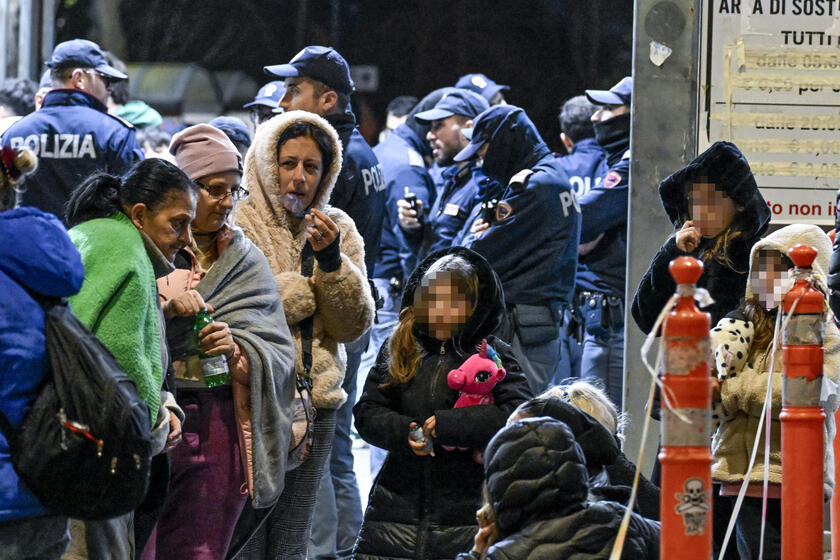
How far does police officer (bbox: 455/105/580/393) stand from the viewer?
790cm

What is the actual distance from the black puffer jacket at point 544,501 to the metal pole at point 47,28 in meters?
12.2

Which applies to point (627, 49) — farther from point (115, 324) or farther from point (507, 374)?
point (115, 324)

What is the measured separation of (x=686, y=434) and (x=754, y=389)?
1767 mm

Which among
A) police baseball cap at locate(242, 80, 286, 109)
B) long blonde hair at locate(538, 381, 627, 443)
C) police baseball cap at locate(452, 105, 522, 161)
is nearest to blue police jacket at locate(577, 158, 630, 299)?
police baseball cap at locate(452, 105, 522, 161)

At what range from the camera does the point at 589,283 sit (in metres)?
8.77

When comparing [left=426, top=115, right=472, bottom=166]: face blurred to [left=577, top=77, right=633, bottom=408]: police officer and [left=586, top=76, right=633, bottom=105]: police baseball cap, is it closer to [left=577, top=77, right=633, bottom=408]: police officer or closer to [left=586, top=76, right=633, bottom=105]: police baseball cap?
[left=586, top=76, right=633, bottom=105]: police baseball cap

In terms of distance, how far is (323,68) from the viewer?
7.46 m

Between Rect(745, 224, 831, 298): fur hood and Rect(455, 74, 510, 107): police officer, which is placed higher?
Rect(455, 74, 510, 107): police officer

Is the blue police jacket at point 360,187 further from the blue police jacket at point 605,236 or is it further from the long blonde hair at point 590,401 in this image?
the long blonde hair at point 590,401

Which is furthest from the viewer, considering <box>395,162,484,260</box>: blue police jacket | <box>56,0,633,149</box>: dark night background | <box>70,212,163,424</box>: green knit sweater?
<box>56,0,633,149</box>: dark night background

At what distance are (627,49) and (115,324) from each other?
10925mm

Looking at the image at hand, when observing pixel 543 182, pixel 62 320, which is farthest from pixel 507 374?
pixel 543 182

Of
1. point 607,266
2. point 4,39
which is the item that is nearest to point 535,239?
point 607,266

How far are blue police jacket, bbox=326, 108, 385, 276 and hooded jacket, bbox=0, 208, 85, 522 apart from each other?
352cm
